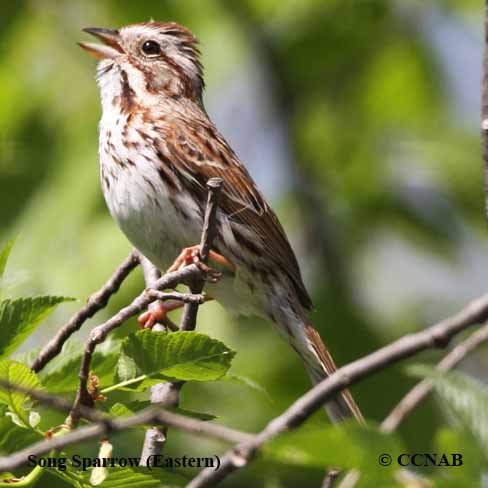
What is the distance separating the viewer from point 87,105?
23.0 feet

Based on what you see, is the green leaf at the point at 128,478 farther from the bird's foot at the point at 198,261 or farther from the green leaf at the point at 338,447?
the green leaf at the point at 338,447

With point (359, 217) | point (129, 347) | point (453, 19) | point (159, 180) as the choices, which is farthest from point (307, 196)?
point (129, 347)

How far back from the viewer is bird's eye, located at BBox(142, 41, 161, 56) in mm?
6008

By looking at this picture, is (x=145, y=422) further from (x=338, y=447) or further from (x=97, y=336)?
(x=97, y=336)

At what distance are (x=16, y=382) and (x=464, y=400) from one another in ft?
4.26

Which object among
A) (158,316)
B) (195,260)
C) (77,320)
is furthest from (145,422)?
(158,316)

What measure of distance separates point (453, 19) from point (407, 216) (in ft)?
4.61

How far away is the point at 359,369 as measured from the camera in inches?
81.8

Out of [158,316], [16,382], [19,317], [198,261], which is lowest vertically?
[16,382]

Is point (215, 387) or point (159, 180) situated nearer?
point (159, 180)

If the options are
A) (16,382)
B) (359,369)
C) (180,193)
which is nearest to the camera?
(359,369)

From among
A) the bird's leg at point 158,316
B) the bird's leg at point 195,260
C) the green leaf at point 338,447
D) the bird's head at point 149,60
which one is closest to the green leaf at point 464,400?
the green leaf at point 338,447

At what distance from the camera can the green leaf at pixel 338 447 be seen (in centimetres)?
194

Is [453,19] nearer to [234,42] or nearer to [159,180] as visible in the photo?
[234,42]
